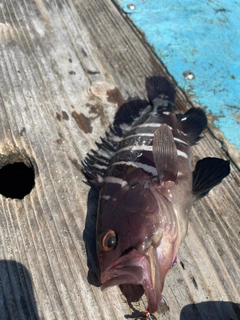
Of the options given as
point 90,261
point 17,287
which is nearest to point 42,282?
point 17,287

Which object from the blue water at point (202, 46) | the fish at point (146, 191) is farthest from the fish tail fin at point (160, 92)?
the blue water at point (202, 46)

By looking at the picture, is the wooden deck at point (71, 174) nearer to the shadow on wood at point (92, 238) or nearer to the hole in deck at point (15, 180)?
the shadow on wood at point (92, 238)

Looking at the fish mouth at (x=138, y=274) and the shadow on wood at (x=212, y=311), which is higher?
the fish mouth at (x=138, y=274)

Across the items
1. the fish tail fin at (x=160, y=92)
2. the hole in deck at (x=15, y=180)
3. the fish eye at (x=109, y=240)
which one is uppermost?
the fish tail fin at (x=160, y=92)

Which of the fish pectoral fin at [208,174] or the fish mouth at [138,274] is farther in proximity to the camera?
the fish pectoral fin at [208,174]

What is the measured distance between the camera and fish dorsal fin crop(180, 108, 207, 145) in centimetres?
271

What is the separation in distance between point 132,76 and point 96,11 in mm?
1023

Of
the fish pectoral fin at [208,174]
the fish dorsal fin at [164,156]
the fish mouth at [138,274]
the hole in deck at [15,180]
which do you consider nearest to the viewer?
the fish mouth at [138,274]

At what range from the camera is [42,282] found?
2039 mm

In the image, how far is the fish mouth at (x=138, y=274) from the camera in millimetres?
1713

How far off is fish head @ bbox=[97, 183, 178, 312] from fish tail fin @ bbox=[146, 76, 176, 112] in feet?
3.33

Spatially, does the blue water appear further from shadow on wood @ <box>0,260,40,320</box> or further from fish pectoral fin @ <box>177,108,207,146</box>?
shadow on wood @ <box>0,260,40,320</box>

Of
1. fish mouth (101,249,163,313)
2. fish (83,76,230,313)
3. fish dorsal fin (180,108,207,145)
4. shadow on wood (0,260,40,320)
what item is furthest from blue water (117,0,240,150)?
shadow on wood (0,260,40,320)

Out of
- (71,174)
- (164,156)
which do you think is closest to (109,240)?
(164,156)
